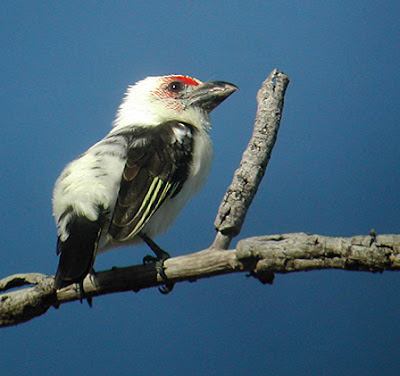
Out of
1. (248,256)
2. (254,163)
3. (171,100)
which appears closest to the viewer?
(248,256)

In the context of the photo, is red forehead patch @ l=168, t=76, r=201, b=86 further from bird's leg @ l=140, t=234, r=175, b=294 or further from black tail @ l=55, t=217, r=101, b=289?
black tail @ l=55, t=217, r=101, b=289

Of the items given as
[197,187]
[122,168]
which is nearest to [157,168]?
[122,168]

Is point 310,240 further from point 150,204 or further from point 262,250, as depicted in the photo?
point 150,204

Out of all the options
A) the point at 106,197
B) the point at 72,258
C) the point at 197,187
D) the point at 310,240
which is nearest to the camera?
the point at 310,240

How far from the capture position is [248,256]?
2082 mm

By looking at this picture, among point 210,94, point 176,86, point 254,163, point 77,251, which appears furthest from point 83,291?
point 176,86

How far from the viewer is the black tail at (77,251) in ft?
7.66

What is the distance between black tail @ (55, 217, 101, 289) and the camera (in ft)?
7.66

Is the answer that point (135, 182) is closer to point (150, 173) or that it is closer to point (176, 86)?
point (150, 173)

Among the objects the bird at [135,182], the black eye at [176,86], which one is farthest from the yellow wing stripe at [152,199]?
the black eye at [176,86]

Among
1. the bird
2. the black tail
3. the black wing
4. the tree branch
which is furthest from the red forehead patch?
the black tail

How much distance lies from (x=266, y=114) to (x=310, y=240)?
31.2 inches

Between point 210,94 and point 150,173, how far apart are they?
861mm

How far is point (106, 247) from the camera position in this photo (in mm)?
2934
